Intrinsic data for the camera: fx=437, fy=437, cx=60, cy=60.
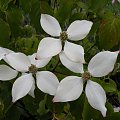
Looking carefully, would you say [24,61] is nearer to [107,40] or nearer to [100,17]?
[107,40]

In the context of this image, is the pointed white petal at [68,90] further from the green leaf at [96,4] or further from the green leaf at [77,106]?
the green leaf at [96,4]

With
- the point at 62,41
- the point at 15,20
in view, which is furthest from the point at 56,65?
the point at 15,20

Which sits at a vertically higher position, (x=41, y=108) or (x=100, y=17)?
(x=100, y=17)

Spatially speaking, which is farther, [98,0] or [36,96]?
[98,0]

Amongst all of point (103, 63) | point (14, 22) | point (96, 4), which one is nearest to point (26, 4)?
point (14, 22)

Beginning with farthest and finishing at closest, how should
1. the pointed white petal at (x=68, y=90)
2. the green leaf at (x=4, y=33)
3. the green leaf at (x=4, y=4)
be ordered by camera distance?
the green leaf at (x=4, y=4) < the green leaf at (x=4, y=33) < the pointed white petal at (x=68, y=90)

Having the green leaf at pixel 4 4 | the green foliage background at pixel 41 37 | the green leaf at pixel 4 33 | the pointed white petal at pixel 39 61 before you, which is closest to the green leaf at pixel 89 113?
the green foliage background at pixel 41 37

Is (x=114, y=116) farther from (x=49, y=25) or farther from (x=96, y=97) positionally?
(x=49, y=25)
